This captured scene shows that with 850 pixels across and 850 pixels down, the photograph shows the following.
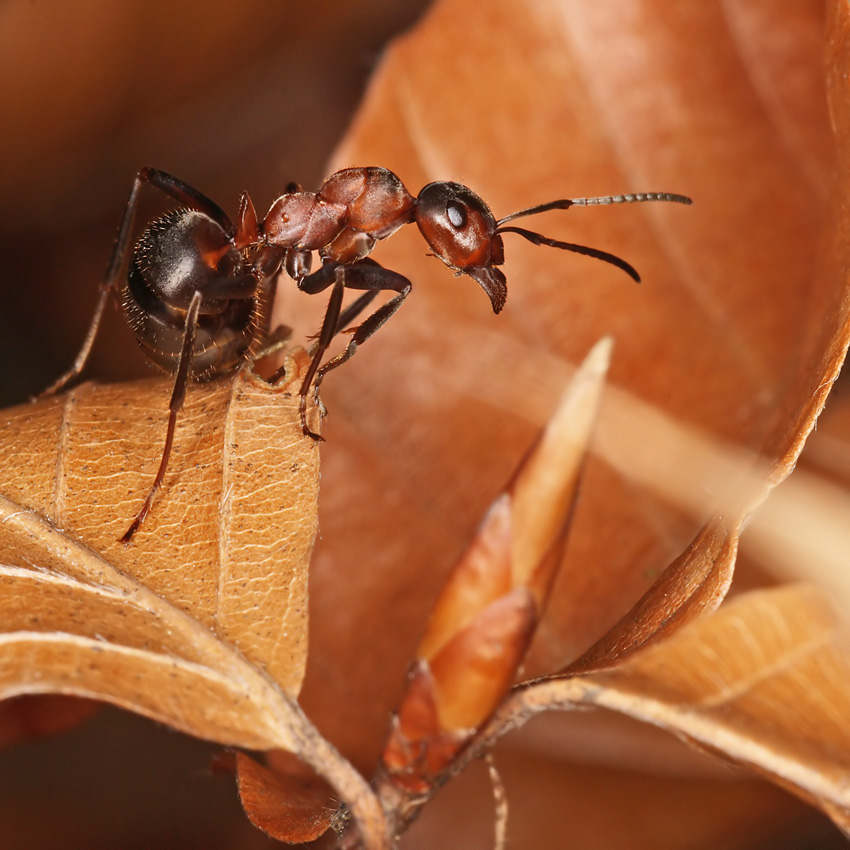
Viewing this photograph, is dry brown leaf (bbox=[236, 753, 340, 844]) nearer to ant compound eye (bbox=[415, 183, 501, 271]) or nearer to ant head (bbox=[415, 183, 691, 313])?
ant head (bbox=[415, 183, 691, 313])

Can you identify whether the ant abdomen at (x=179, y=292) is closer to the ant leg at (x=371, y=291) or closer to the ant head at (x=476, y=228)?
the ant leg at (x=371, y=291)

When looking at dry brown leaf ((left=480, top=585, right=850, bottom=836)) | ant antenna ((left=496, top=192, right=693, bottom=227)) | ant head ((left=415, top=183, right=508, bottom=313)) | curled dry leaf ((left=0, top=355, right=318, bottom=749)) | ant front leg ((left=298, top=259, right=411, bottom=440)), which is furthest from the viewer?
ant head ((left=415, top=183, right=508, bottom=313))

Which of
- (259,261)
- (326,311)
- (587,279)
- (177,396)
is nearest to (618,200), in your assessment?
(587,279)

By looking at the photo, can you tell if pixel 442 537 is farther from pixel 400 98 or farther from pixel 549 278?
pixel 400 98

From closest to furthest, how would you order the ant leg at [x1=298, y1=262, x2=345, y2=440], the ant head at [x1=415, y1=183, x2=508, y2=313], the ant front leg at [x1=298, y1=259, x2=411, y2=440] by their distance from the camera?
the ant leg at [x1=298, y1=262, x2=345, y2=440], the ant front leg at [x1=298, y1=259, x2=411, y2=440], the ant head at [x1=415, y1=183, x2=508, y2=313]

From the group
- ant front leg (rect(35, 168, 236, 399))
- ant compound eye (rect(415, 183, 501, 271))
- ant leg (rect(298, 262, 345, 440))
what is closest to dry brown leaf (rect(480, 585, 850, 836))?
ant leg (rect(298, 262, 345, 440))

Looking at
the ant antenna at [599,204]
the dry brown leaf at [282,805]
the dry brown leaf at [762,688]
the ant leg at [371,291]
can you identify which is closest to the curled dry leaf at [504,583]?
the dry brown leaf at [762,688]
